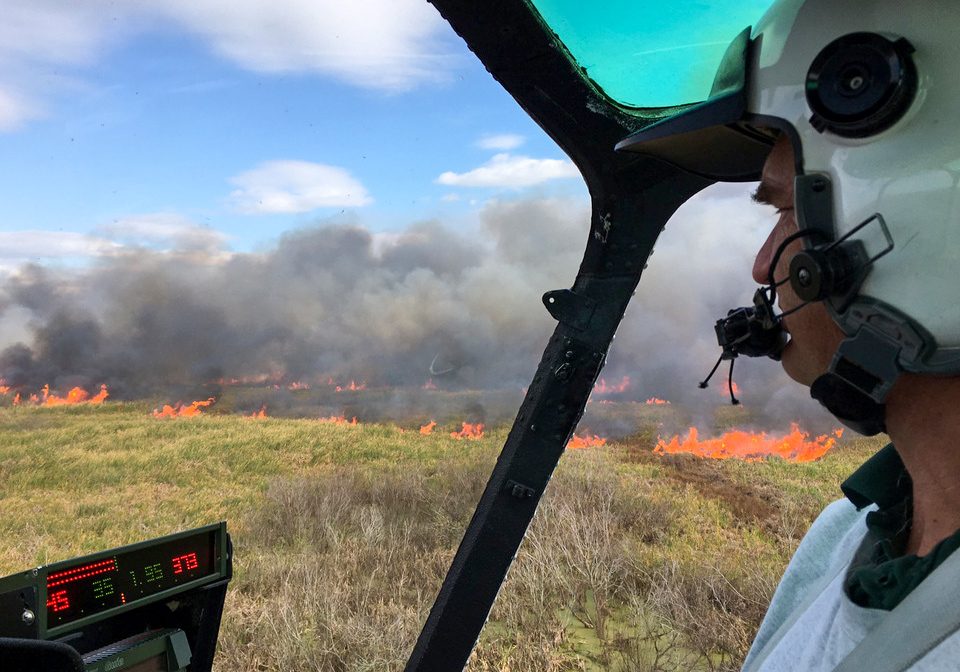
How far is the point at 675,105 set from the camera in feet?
5.10

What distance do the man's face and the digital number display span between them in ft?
4.58

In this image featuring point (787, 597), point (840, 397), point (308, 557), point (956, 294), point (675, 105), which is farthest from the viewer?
point (308, 557)

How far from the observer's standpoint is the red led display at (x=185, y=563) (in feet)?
5.26

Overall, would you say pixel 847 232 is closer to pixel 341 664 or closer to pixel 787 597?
pixel 787 597

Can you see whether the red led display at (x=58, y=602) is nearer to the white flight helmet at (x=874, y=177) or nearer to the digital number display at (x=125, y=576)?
the digital number display at (x=125, y=576)

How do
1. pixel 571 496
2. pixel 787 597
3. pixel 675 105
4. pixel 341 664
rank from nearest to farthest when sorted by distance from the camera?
pixel 787 597
pixel 675 105
pixel 341 664
pixel 571 496

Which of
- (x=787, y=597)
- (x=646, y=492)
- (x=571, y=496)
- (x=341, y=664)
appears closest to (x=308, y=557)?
(x=341, y=664)

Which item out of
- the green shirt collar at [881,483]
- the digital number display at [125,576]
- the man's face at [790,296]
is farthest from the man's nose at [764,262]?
the digital number display at [125,576]

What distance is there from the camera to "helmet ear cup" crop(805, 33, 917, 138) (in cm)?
71

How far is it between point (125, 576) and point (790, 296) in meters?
1.48

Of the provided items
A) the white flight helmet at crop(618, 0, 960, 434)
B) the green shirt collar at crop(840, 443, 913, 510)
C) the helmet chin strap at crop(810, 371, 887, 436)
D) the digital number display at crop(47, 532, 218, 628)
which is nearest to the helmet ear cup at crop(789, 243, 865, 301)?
the white flight helmet at crop(618, 0, 960, 434)

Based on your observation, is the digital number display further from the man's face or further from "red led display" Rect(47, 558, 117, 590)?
the man's face

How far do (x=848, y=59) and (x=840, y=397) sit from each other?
381mm

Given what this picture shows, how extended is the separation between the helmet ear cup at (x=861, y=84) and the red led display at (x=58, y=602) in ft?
5.14
